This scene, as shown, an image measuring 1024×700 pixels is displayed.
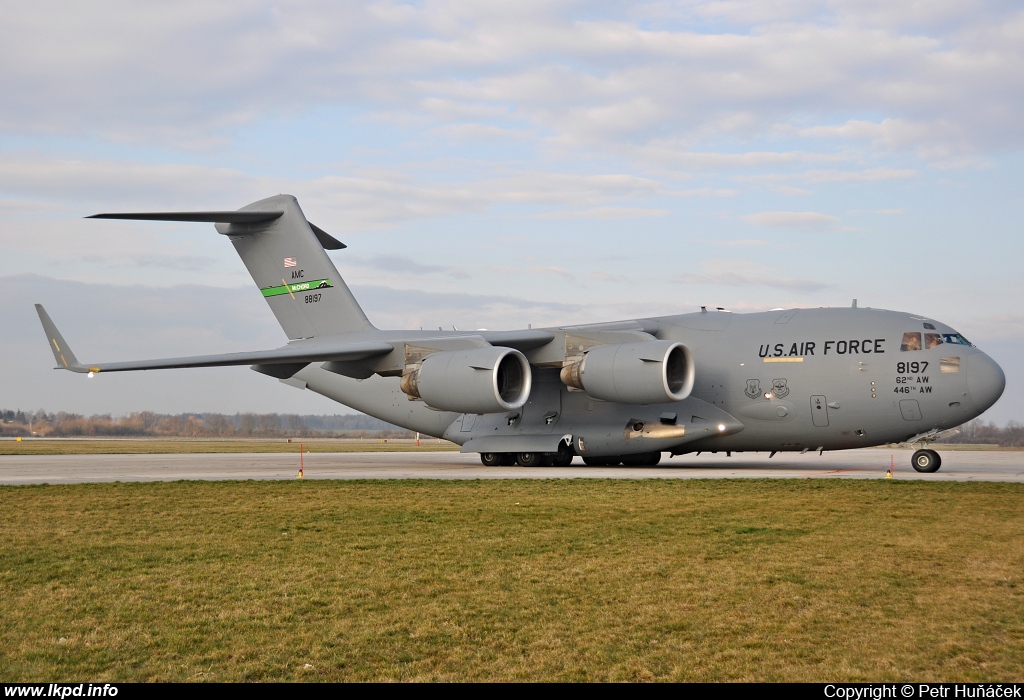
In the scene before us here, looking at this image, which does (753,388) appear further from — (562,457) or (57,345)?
(57,345)

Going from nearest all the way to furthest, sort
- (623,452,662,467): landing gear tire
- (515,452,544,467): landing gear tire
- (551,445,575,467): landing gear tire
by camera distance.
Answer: (551,445,575,467): landing gear tire, (515,452,544,467): landing gear tire, (623,452,662,467): landing gear tire

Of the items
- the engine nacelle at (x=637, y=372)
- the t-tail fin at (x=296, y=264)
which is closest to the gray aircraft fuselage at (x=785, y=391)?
the engine nacelle at (x=637, y=372)

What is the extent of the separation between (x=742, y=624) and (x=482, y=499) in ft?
22.9

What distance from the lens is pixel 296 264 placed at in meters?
24.8

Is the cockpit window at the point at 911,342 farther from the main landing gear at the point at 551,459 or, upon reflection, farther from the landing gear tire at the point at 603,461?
→ the landing gear tire at the point at 603,461

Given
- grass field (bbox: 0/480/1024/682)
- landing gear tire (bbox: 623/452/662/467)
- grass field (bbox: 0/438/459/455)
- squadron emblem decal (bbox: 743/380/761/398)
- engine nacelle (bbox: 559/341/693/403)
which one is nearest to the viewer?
grass field (bbox: 0/480/1024/682)

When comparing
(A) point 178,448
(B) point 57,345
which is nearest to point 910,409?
(B) point 57,345

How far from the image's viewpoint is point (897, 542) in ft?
27.4

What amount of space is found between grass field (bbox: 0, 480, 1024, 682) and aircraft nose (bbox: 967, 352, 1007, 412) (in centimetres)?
687

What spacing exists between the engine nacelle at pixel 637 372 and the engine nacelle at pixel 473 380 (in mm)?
1318

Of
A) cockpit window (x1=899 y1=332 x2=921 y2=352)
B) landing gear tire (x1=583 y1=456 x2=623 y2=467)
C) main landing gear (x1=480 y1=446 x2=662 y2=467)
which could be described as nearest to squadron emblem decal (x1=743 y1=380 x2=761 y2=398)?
cockpit window (x1=899 y1=332 x2=921 y2=352)

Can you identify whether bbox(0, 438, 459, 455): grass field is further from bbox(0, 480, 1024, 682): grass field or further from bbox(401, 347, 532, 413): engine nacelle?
bbox(0, 480, 1024, 682): grass field

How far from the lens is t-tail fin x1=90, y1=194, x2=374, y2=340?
2448cm
